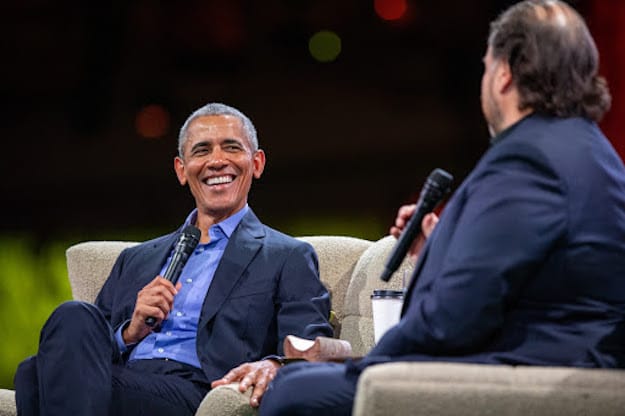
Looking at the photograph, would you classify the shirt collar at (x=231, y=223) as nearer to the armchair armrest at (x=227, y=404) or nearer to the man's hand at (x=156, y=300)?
the man's hand at (x=156, y=300)

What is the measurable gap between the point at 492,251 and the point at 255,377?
32.5 inches

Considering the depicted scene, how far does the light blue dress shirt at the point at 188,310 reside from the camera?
2887 millimetres

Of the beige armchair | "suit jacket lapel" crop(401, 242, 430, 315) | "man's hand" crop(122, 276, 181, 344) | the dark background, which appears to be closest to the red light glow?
the dark background

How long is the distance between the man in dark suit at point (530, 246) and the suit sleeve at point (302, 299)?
848 mm

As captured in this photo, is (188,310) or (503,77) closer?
(503,77)

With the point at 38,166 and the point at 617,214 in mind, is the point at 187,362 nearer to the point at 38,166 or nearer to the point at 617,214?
the point at 617,214

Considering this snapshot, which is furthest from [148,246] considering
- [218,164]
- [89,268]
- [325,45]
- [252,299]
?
[325,45]

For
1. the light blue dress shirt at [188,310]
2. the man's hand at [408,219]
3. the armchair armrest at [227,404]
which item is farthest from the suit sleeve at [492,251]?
the light blue dress shirt at [188,310]

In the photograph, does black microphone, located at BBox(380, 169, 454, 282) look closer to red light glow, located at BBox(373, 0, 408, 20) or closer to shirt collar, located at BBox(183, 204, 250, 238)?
shirt collar, located at BBox(183, 204, 250, 238)

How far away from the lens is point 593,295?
1833 millimetres

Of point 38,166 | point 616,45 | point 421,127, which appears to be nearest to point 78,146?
point 38,166

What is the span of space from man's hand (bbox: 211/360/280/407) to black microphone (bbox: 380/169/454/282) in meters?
0.50

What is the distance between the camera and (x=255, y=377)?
2.40 meters

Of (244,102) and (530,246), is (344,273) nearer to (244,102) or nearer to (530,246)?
(530,246)
